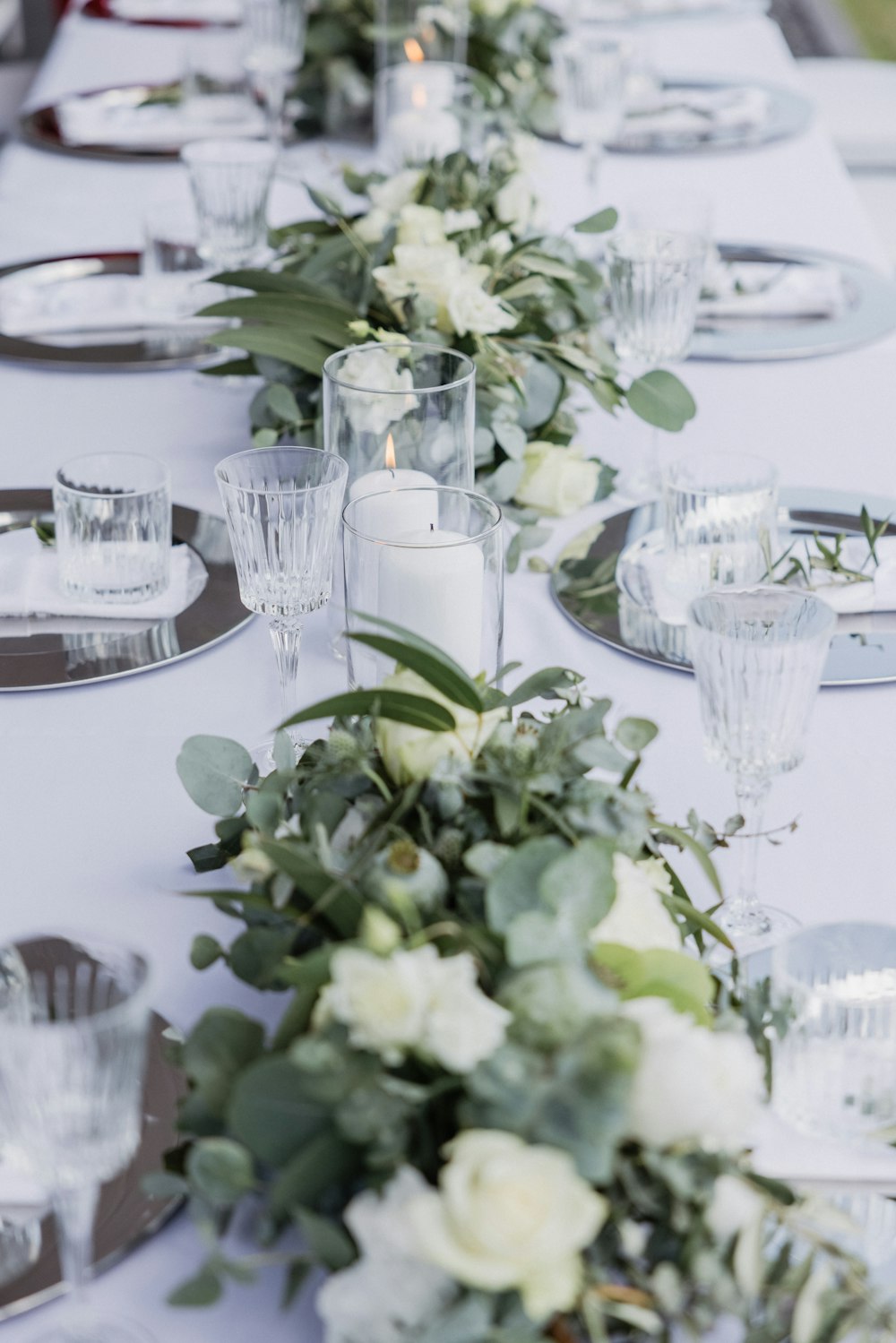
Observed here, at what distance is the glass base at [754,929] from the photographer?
2.91 ft

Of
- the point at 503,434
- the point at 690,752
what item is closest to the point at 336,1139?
the point at 690,752

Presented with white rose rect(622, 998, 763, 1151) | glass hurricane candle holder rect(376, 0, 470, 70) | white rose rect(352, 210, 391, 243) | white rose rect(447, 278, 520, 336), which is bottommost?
white rose rect(622, 998, 763, 1151)

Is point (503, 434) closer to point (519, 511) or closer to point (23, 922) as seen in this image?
point (519, 511)

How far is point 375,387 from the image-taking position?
1.20 m

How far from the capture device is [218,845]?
3.08 feet

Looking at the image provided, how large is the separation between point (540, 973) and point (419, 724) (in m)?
0.23

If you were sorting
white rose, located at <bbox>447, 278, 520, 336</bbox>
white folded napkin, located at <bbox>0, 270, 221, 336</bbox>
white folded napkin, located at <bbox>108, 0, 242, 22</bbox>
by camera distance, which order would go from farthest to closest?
white folded napkin, located at <bbox>108, 0, 242, 22</bbox>
white folded napkin, located at <bbox>0, 270, 221, 336</bbox>
white rose, located at <bbox>447, 278, 520, 336</bbox>

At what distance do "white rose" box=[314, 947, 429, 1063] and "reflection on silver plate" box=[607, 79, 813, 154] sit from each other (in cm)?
210

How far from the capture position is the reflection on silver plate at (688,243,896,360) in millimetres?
1776

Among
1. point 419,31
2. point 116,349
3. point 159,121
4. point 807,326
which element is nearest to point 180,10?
point 159,121

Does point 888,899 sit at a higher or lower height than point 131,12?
lower

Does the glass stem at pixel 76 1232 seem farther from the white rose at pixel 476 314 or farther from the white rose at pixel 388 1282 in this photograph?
the white rose at pixel 476 314

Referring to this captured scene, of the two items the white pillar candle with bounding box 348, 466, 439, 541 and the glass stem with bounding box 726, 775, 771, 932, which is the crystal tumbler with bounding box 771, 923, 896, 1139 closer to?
the glass stem with bounding box 726, 775, 771, 932

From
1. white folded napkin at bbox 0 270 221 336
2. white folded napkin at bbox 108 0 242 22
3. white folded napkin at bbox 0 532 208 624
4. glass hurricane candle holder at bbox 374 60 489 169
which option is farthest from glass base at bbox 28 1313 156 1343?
white folded napkin at bbox 108 0 242 22
